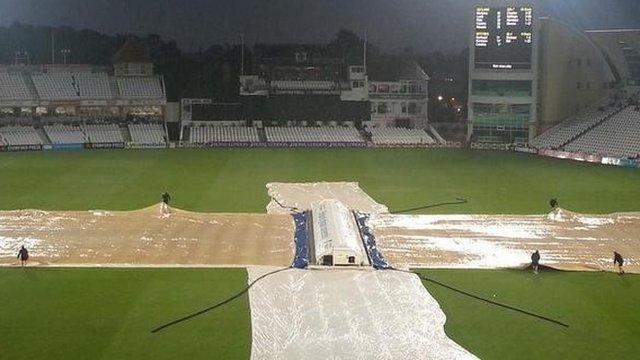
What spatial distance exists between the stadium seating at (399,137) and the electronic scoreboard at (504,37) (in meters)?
6.26

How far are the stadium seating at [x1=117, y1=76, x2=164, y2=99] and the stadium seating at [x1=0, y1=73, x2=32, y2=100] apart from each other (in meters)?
5.66

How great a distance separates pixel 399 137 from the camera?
47469mm

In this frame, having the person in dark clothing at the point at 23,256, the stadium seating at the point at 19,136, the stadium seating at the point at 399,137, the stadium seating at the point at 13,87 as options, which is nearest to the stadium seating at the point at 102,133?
the stadium seating at the point at 19,136

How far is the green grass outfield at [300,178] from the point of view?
2466 centimetres

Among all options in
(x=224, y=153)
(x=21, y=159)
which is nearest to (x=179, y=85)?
(x=224, y=153)

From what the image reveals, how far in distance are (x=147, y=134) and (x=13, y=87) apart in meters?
8.68

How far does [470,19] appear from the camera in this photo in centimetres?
4428

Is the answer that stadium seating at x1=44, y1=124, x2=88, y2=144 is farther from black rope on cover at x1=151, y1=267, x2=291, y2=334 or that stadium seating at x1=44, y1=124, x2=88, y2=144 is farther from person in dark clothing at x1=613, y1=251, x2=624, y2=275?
person in dark clothing at x1=613, y1=251, x2=624, y2=275

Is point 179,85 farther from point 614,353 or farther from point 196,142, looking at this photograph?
point 614,353

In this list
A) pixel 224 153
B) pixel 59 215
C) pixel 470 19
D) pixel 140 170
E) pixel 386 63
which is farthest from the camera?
pixel 386 63

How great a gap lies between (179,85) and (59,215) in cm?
3134

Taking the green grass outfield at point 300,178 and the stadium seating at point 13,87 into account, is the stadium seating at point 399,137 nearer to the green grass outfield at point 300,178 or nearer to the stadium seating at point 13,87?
the green grass outfield at point 300,178

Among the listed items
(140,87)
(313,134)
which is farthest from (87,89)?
(313,134)

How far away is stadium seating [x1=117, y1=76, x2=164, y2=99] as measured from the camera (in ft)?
156
